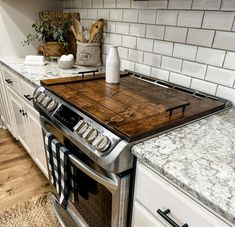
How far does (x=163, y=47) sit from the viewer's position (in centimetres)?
130

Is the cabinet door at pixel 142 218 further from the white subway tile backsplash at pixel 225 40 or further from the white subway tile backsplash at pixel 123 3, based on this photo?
the white subway tile backsplash at pixel 123 3

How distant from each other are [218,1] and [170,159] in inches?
30.9

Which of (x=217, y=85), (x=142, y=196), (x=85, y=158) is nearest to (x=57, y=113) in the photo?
(x=85, y=158)

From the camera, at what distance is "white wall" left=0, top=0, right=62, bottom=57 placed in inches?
78.4

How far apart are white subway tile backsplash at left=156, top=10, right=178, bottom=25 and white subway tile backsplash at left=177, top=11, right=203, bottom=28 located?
A: 0.11 ft

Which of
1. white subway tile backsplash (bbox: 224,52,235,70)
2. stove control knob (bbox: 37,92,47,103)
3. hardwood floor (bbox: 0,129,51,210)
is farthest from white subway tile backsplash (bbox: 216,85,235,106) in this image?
hardwood floor (bbox: 0,129,51,210)

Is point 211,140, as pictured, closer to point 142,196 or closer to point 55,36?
point 142,196

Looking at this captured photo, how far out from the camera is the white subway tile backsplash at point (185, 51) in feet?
3.76

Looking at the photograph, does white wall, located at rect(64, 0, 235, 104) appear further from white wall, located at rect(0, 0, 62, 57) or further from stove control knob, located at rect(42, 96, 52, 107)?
white wall, located at rect(0, 0, 62, 57)

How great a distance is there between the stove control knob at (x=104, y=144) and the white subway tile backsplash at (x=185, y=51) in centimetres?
71

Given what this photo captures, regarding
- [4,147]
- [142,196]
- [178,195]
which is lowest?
[4,147]

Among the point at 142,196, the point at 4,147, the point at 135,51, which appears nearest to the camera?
the point at 142,196

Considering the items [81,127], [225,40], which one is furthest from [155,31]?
[81,127]

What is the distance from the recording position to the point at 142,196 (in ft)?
2.46
